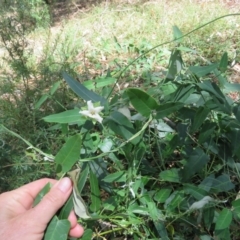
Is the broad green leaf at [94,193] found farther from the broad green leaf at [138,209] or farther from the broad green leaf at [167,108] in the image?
the broad green leaf at [167,108]

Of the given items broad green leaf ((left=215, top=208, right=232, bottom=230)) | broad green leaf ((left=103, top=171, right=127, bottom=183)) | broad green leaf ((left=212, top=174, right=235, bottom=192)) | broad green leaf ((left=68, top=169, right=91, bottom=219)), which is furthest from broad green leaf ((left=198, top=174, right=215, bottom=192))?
broad green leaf ((left=68, top=169, right=91, bottom=219))

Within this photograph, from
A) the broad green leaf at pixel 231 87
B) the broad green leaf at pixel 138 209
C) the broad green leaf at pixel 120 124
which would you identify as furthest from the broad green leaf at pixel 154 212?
the broad green leaf at pixel 231 87

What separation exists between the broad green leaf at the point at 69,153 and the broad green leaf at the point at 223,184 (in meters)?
0.40

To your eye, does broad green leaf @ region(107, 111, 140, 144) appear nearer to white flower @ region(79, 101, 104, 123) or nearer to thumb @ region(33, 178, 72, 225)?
white flower @ region(79, 101, 104, 123)

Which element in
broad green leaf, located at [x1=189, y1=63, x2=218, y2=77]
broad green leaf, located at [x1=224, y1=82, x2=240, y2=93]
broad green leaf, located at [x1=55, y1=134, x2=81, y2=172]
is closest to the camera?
broad green leaf, located at [x1=55, y1=134, x2=81, y2=172]

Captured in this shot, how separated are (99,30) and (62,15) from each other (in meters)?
1.11

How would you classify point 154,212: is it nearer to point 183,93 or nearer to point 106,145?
point 106,145

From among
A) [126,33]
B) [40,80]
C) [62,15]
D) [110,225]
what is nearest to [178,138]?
[110,225]

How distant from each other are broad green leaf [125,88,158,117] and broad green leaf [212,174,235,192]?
0.93ft

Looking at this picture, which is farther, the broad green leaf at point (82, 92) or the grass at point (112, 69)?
the grass at point (112, 69)

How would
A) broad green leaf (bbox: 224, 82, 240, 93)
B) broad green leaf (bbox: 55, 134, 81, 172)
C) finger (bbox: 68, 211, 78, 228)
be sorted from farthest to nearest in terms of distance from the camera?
broad green leaf (bbox: 224, 82, 240, 93), finger (bbox: 68, 211, 78, 228), broad green leaf (bbox: 55, 134, 81, 172)

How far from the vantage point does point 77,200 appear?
3.09ft

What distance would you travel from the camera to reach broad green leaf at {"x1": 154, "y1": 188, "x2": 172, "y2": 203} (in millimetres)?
1102

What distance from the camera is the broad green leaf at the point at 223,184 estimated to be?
3.27 ft
